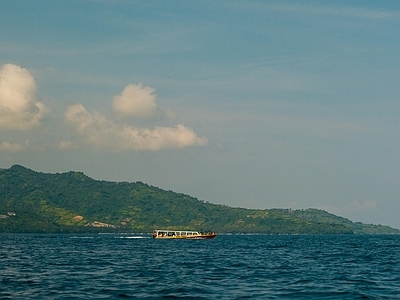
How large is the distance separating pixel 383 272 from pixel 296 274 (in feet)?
54.1

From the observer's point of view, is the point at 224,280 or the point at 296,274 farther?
the point at 296,274

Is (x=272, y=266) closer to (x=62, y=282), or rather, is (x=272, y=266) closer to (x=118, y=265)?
(x=118, y=265)

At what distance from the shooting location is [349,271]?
9744cm

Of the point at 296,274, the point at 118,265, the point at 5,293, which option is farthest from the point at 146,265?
the point at 5,293

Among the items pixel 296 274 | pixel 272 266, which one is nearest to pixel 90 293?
pixel 296 274

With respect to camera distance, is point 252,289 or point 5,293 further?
point 252,289

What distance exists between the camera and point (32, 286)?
233 feet

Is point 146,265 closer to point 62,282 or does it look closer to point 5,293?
point 62,282

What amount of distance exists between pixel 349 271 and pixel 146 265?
3481cm

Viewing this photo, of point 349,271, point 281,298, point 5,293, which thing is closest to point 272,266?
point 349,271

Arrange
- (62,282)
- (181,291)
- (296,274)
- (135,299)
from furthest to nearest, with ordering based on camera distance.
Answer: (296,274) < (62,282) < (181,291) < (135,299)

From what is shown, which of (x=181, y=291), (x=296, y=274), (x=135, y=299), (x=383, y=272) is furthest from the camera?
(x=383, y=272)

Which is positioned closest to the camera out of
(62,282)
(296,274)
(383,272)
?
(62,282)

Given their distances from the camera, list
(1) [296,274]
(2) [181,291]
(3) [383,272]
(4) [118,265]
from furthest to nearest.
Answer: (4) [118,265]
(3) [383,272]
(1) [296,274]
(2) [181,291]
